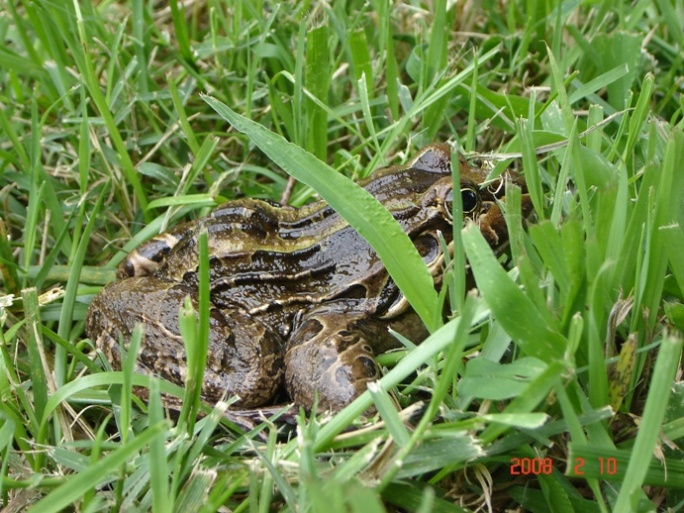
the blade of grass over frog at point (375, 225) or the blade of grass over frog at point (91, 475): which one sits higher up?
the blade of grass over frog at point (375, 225)

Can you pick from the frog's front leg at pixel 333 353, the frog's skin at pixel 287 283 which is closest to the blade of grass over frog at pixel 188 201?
the frog's skin at pixel 287 283

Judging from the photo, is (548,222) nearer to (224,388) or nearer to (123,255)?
(224,388)

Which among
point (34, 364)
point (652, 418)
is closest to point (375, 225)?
point (652, 418)

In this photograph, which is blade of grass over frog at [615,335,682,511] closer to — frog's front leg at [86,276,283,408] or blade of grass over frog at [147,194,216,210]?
frog's front leg at [86,276,283,408]

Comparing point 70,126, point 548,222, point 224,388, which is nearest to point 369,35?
point 70,126

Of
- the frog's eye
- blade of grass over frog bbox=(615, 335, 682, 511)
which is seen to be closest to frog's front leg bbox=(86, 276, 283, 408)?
the frog's eye

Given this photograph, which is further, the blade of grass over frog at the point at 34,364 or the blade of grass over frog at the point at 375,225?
the blade of grass over frog at the point at 34,364

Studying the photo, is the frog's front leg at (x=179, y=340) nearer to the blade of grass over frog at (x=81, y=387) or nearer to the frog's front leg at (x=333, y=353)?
the frog's front leg at (x=333, y=353)

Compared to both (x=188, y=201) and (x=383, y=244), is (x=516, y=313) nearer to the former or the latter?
(x=383, y=244)
